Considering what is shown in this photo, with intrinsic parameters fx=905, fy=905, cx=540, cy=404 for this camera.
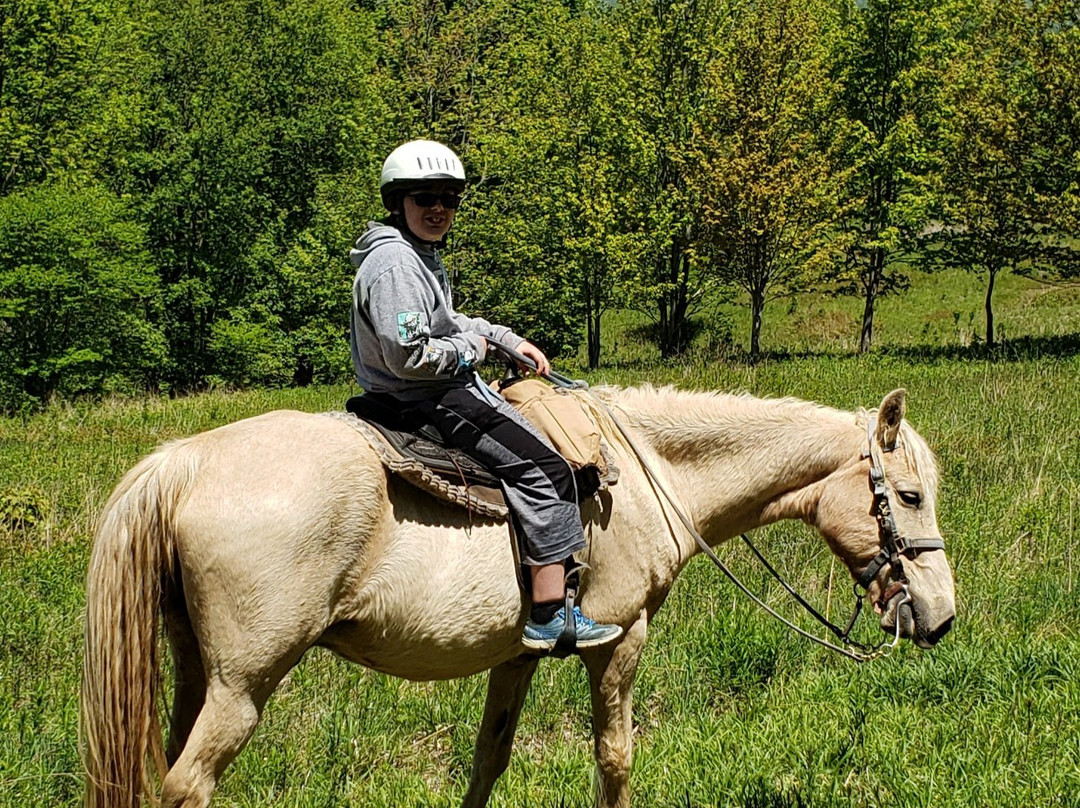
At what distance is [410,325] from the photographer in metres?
3.42

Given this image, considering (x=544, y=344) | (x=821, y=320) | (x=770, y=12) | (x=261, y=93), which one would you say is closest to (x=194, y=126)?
(x=261, y=93)

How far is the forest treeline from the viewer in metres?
25.7

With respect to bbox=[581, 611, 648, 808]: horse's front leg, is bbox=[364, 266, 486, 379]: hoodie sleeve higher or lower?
higher

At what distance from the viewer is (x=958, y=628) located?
6.30 meters

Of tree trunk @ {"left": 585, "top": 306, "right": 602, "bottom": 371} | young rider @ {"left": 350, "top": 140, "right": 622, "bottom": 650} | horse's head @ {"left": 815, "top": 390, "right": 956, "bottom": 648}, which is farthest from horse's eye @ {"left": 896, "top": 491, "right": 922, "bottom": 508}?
tree trunk @ {"left": 585, "top": 306, "right": 602, "bottom": 371}

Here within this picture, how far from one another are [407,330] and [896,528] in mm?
2438

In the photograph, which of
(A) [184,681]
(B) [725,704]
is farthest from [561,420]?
(B) [725,704]

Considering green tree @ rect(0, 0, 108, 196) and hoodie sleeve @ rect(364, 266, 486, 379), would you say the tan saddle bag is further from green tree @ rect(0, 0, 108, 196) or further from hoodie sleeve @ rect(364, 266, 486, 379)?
green tree @ rect(0, 0, 108, 196)

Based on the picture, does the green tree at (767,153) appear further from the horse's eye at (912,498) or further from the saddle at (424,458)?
the saddle at (424,458)

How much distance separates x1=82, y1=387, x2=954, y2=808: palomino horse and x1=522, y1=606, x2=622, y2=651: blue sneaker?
70 mm

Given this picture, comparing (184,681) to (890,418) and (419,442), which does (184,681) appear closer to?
(419,442)

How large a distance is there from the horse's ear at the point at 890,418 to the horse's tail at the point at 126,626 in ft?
9.81

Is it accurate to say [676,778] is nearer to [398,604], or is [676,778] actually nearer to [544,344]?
[398,604]

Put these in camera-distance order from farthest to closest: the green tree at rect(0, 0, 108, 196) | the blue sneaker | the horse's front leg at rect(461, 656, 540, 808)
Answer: the green tree at rect(0, 0, 108, 196), the horse's front leg at rect(461, 656, 540, 808), the blue sneaker
